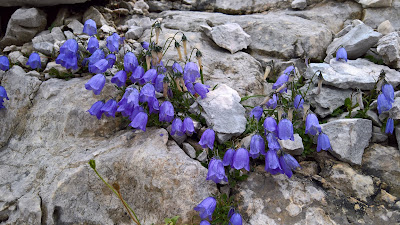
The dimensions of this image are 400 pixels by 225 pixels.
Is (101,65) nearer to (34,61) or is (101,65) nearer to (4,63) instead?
(34,61)

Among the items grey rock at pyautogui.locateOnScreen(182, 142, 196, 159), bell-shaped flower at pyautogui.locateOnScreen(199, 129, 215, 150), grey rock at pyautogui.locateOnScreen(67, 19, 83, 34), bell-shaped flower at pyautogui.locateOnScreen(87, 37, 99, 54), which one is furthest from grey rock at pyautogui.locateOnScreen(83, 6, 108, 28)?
bell-shaped flower at pyautogui.locateOnScreen(199, 129, 215, 150)

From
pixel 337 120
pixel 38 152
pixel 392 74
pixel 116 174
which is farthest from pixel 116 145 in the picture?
pixel 392 74

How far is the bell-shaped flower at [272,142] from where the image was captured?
117 inches

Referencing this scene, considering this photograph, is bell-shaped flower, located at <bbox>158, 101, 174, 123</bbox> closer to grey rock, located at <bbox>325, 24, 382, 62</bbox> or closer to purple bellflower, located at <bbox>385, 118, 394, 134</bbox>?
purple bellflower, located at <bbox>385, 118, 394, 134</bbox>

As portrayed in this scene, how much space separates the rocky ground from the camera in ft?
9.48

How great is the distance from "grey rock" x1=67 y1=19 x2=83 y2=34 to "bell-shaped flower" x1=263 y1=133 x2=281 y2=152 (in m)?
3.38

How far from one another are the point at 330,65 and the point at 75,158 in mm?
3280

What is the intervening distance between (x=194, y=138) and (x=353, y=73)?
2.17 meters

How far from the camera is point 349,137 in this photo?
324cm

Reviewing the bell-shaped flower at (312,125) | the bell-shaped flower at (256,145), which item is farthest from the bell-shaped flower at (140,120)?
the bell-shaped flower at (312,125)

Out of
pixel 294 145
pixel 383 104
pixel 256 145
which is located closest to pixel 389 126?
pixel 383 104

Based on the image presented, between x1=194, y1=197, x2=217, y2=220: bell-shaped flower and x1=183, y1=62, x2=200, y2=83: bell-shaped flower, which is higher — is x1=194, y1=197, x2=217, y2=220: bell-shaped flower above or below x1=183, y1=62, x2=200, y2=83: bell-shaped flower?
below

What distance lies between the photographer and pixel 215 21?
522 cm

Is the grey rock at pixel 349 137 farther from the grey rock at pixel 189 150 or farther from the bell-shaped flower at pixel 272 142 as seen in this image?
the grey rock at pixel 189 150
